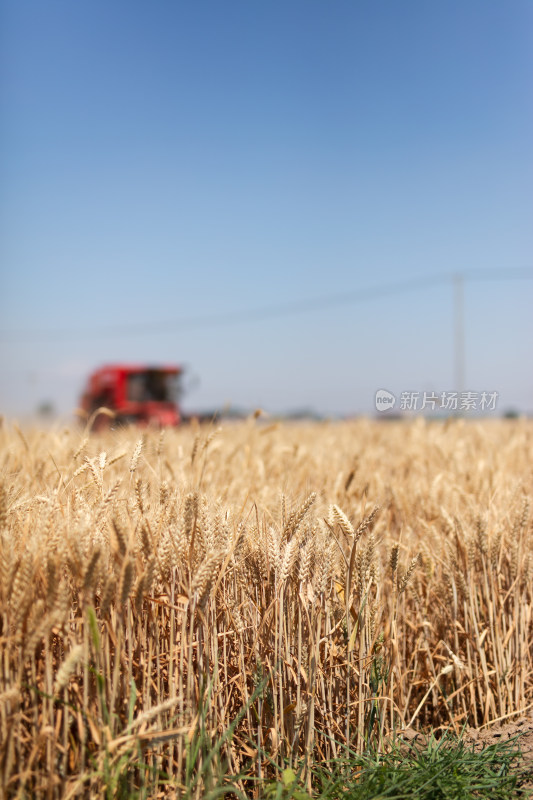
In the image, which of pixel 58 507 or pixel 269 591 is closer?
pixel 58 507

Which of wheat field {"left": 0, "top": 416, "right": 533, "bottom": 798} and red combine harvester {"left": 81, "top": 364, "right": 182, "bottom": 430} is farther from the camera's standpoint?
red combine harvester {"left": 81, "top": 364, "right": 182, "bottom": 430}

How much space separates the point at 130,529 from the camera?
4.81 ft

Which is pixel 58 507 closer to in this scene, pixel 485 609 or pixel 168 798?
pixel 168 798

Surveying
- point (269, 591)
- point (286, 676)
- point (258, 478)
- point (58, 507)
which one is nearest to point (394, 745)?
point (286, 676)

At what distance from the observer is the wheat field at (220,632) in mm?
1301

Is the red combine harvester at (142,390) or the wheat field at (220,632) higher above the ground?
the red combine harvester at (142,390)

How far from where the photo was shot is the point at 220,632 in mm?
1699

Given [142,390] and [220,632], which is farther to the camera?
[142,390]

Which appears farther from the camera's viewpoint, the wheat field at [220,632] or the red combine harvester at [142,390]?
the red combine harvester at [142,390]

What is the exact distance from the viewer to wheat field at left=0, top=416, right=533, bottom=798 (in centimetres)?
130

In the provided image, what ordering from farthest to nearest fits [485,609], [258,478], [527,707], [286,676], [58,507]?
1. [258,478]
2. [485,609]
3. [527,707]
4. [286,676]
5. [58,507]

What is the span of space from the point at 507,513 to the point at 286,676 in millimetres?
1040

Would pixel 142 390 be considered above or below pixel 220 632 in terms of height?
above

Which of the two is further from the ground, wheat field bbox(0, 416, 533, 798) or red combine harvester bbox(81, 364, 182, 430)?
red combine harvester bbox(81, 364, 182, 430)
